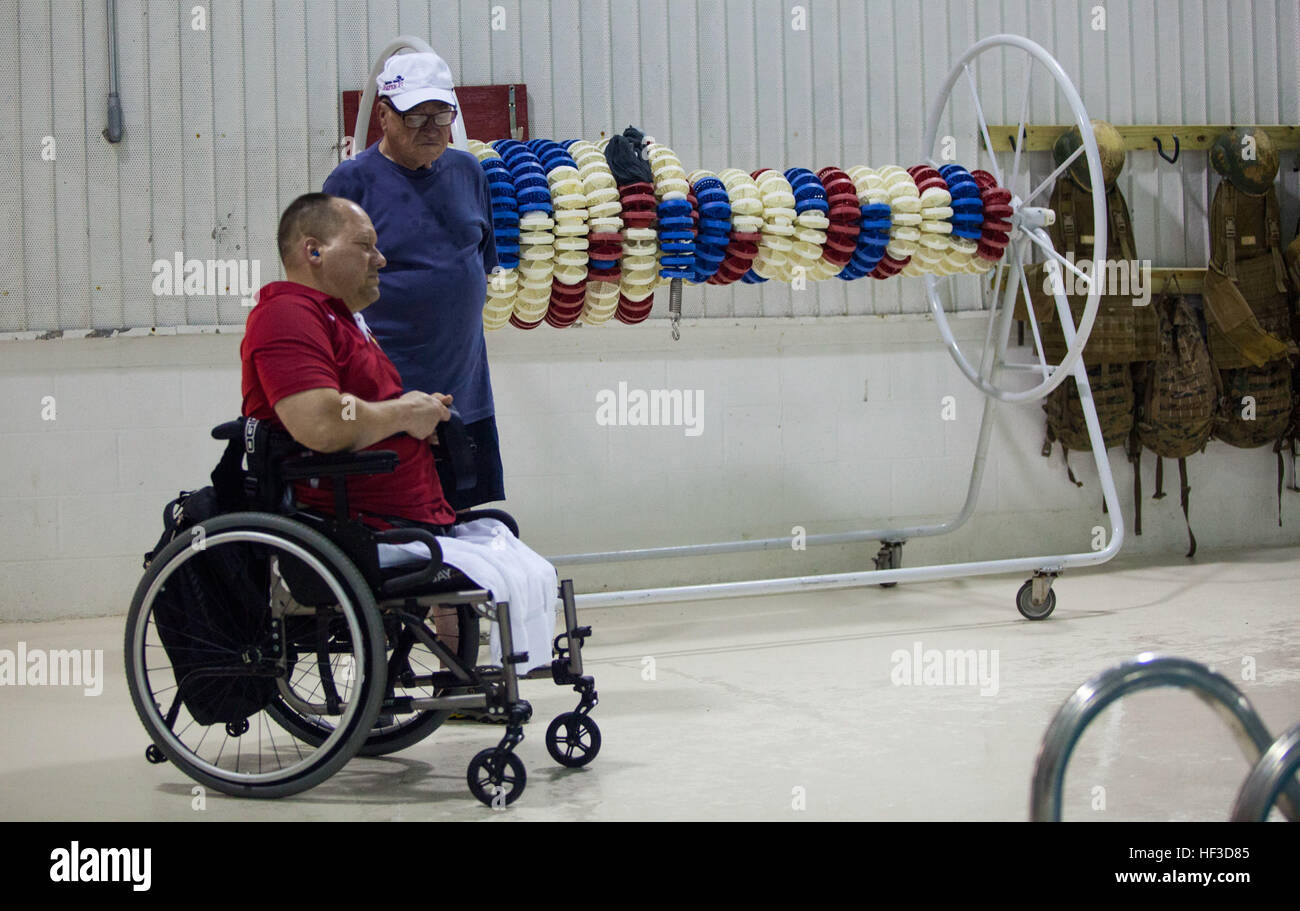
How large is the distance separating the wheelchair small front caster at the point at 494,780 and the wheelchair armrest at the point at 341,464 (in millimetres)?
535

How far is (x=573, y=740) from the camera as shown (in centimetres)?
255

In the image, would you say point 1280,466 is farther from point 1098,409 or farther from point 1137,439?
point 1098,409

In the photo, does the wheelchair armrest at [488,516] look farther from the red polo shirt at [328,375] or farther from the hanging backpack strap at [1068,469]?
the hanging backpack strap at [1068,469]

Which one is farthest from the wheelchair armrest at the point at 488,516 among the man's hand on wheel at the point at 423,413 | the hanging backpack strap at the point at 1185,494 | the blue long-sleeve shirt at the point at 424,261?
the hanging backpack strap at the point at 1185,494

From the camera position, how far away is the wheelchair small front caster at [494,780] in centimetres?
227

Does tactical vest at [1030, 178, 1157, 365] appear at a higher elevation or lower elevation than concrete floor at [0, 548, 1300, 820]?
higher

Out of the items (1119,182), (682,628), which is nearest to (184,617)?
(682,628)

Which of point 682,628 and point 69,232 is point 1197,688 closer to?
point 682,628

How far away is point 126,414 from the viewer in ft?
14.3

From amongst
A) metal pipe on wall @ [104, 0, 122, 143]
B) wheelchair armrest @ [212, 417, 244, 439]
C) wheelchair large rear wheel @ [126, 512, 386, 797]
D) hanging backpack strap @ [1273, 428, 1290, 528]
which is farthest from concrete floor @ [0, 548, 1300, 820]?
metal pipe on wall @ [104, 0, 122, 143]

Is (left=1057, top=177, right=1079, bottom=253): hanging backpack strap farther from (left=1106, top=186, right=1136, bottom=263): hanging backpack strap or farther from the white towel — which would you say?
the white towel

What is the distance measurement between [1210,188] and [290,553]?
4.28 metres

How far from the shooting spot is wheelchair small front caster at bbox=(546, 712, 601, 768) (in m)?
2.54

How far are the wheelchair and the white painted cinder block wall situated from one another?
2178 millimetres
